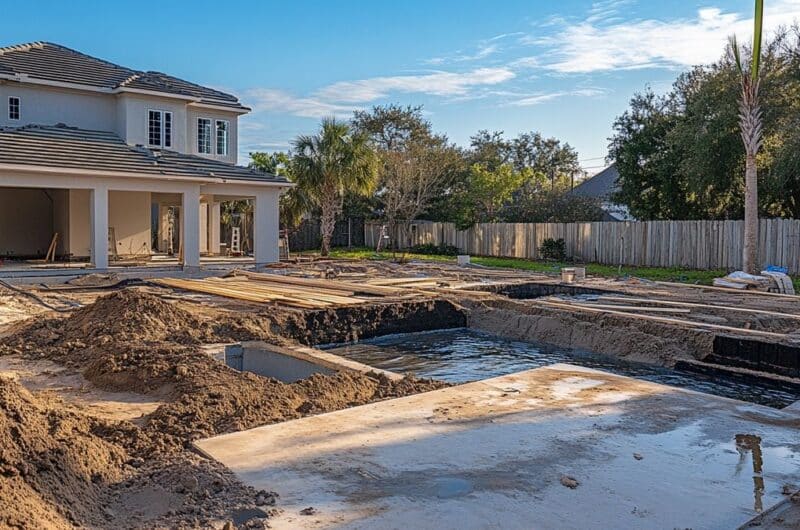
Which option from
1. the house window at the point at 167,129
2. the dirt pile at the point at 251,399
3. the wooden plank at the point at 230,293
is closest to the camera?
the dirt pile at the point at 251,399

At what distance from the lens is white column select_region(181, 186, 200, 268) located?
2142cm

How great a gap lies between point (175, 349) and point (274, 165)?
26.4 m

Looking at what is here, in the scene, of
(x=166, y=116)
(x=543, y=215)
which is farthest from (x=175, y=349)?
(x=543, y=215)

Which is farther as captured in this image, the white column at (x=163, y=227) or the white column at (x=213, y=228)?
the white column at (x=163, y=227)

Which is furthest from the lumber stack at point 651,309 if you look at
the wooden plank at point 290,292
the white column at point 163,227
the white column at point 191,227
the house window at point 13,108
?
the white column at point 163,227

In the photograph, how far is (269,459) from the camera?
4984 millimetres

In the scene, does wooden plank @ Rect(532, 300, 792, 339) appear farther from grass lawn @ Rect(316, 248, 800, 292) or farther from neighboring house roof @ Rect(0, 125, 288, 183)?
neighboring house roof @ Rect(0, 125, 288, 183)

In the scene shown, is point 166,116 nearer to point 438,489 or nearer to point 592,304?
point 592,304

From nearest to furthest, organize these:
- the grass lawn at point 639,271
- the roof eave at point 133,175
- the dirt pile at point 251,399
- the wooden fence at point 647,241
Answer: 1. the dirt pile at point 251,399
2. the roof eave at point 133,175
3. the grass lawn at point 639,271
4. the wooden fence at point 647,241

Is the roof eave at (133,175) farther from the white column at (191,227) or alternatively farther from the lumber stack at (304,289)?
the lumber stack at (304,289)

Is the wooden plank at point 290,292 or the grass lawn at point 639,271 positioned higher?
the grass lawn at point 639,271

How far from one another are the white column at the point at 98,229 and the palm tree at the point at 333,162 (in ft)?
33.6

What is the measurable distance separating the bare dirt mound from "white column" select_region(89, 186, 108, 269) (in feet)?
50.8

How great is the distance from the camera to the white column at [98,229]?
19.8m
